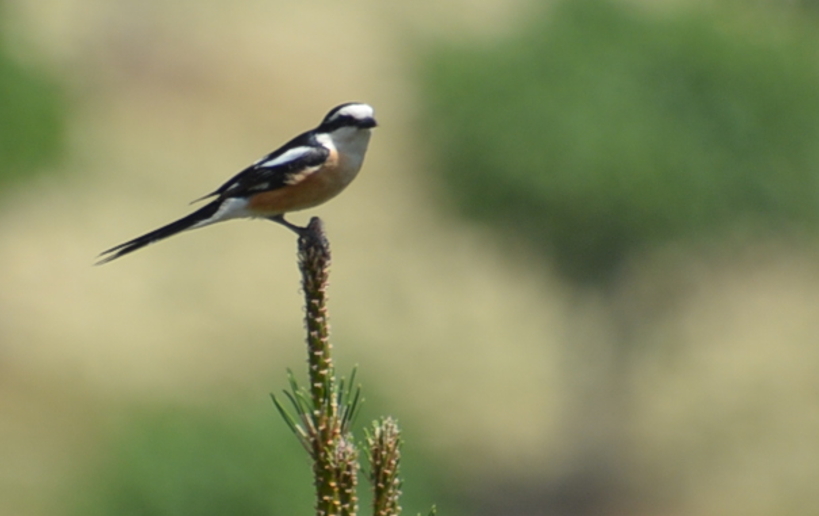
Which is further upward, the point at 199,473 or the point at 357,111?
the point at 199,473

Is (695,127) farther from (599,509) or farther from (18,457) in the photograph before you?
(18,457)

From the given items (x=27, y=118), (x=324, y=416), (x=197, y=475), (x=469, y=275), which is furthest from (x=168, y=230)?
(x=469, y=275)

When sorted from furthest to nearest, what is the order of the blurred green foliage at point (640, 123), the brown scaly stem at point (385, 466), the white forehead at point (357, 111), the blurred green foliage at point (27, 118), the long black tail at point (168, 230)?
the blurred green foliage at point (27, 118)
the blurred green foliage at point (640, 123)
the white forehead at point (357, 111)
the long black tail at point (168, 230)
the brown scaly stem at point (385, 466)

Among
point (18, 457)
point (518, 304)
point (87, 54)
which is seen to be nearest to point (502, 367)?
point (518, 304)

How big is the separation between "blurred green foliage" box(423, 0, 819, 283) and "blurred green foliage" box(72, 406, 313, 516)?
763 centimetres

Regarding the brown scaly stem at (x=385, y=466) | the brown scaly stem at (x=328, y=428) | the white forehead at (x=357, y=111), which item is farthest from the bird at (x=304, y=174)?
the brown scaly stem at (x=385, y=466)

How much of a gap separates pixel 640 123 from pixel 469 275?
52.5 ft

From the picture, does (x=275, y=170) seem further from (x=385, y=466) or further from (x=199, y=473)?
(x=199, y=473)

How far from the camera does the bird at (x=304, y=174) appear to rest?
7.11 metres

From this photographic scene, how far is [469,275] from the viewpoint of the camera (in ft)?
128

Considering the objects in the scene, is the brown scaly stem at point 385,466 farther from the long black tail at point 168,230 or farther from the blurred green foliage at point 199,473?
the blurred green foliage at point 199,473

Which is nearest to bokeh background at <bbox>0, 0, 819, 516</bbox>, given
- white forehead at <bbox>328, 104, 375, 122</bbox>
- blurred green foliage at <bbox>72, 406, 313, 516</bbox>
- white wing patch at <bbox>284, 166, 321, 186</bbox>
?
blurred green foliage at <bbox>72, 406, 313, 516</bbox>

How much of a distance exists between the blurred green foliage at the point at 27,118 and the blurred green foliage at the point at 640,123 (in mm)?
6827

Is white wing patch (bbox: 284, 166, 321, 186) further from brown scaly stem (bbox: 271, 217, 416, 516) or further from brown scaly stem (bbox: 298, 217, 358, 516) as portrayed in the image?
brown scaly stem (bbox: 298, 217, 358, 516)
